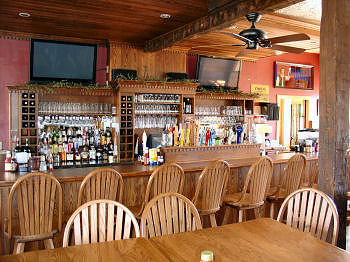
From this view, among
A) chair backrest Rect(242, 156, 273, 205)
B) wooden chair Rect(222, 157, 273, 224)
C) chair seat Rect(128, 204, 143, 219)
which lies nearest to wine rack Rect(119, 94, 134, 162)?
chair seat Rect(128, 204, 143, 219)

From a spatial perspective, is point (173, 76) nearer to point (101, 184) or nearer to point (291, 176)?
point (291, 176)

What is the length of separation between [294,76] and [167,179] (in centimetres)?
706

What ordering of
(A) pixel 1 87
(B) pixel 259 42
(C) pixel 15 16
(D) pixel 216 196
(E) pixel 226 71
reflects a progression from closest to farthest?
(D) pixel 216 196
(B) pixel 259 42
(C) pixel 15 16
(A) pixel 1 87
(E) pixel 226 71

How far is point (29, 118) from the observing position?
560cm

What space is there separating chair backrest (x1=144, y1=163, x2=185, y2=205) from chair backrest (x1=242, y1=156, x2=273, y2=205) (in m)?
0.78

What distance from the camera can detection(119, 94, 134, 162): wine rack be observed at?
6.16m

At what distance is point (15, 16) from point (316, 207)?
471cm

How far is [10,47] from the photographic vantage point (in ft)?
19.6

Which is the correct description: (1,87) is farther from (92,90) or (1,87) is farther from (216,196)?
(216,196)

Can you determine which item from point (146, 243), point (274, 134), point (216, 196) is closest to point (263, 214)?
point (216, 196)

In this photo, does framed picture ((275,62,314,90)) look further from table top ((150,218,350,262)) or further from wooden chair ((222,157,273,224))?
table top ((150,218,350,262))

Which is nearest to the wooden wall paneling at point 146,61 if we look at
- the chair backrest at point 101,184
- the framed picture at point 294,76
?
the framed picture at point 294,76

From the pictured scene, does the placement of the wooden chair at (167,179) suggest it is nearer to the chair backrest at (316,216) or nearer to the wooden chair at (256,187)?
the wooden chair at (256,187)

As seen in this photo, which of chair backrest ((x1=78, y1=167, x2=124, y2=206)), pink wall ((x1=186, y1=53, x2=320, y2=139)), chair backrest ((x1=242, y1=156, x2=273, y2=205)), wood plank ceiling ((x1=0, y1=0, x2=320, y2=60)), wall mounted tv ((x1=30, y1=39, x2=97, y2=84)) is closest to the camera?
chair backrest ((x1=78, y1=167, x2=124, y2=206))
